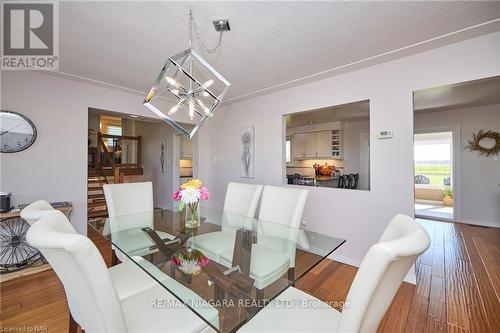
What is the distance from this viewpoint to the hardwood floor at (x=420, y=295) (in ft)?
5.56

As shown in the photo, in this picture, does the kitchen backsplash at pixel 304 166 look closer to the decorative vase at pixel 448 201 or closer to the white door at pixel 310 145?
the white door at pixel 310 145

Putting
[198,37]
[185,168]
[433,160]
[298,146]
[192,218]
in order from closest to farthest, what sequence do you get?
[198,37], [192,218], [185,168], [298,146], [433,160]

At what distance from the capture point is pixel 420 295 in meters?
2.06

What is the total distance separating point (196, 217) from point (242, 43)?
1.77m

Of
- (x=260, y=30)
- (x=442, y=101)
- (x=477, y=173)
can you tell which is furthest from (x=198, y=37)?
(x=477, y=173)

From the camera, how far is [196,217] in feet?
7.16

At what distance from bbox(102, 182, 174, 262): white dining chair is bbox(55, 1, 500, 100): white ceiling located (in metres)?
1.43

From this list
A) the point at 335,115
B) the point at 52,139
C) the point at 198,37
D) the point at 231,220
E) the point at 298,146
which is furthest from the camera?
the point at 298,146

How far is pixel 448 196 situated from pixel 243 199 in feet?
22.9

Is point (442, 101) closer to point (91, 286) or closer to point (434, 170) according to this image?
point (434, 170)

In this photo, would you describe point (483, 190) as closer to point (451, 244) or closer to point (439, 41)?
point (451, 244)

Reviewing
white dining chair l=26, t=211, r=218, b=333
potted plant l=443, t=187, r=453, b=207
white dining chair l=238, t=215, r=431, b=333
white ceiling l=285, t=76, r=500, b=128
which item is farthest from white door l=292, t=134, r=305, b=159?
white dining chair l=26, t=211, r=218, b=333

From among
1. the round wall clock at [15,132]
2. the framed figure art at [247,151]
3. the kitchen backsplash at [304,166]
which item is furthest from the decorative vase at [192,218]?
the kitchen backsplash at [304,166]

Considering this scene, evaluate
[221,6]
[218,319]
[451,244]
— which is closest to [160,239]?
[218,319]
